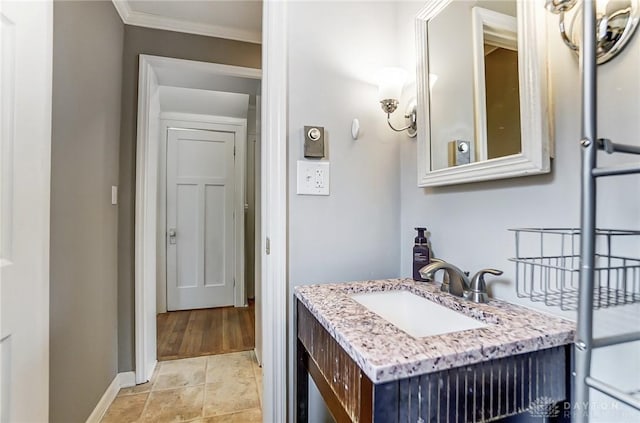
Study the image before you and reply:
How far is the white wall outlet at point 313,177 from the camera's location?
1197mm

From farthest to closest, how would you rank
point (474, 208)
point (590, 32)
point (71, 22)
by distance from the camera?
1. point (71, 22)
2. point (474, 208)
3. point (590, 32)

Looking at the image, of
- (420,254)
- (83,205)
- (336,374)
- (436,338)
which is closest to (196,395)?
(83,205)

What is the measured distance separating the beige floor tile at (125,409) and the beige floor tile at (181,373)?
12 cm

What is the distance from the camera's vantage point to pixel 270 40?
1.21 metres

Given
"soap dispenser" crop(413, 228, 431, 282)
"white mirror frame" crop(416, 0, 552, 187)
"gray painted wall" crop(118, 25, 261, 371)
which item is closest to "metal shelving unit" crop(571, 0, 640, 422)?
"white mirror frame" crop(416, 0, 552, 187)

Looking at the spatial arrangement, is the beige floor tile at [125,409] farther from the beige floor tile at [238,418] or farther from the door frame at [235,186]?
the door frame at [235,186]

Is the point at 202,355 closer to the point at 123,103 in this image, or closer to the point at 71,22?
the point at 123,103

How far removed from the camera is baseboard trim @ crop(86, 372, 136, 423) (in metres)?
1.58

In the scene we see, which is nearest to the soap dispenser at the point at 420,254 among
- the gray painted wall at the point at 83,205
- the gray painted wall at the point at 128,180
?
the gray painted wall at the point at 83,205

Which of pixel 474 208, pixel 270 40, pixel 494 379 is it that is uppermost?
pixel 270 40

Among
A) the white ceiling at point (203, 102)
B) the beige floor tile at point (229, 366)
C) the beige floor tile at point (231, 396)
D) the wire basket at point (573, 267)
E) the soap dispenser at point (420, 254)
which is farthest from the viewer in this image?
the white ceiling at point (203, 102)

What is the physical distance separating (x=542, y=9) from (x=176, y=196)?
3.46m

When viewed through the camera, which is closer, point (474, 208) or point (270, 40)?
point (474, 208)

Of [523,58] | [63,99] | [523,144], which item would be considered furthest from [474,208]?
[63,99]
